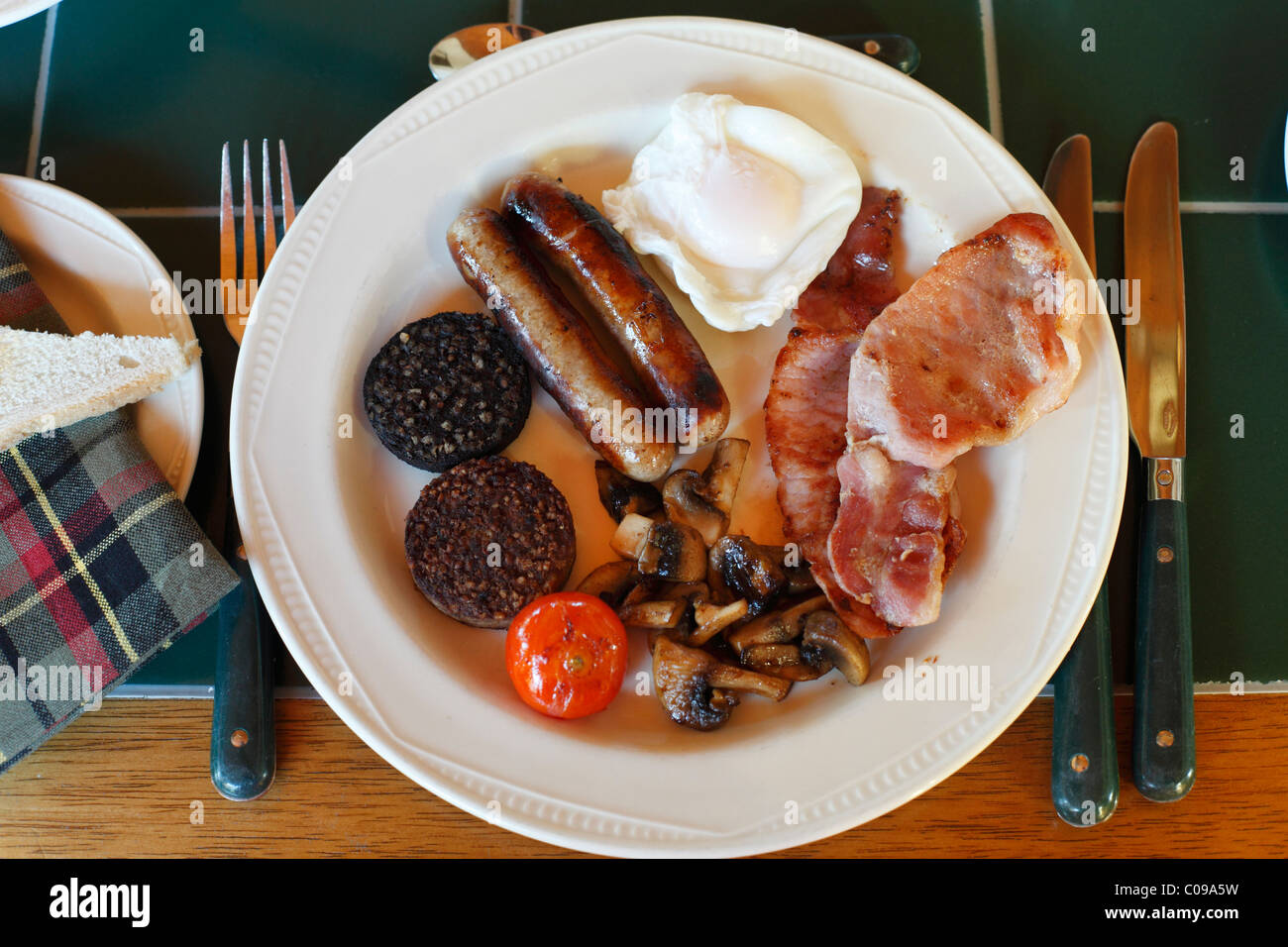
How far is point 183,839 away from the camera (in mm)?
1958

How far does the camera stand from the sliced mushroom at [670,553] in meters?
1.93

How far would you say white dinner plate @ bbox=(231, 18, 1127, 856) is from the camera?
5.98ft

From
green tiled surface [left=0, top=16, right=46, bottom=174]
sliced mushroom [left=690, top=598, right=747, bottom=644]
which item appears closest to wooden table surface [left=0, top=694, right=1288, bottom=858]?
sliced mushroom [left=690, top=598, right=747, bottom=644]

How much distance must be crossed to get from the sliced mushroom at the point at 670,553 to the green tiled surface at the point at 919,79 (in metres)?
1.14

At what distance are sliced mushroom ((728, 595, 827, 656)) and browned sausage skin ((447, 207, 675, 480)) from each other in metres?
0.38

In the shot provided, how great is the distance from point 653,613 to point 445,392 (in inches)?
25.5

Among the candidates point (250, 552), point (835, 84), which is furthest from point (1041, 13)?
point (250, 552)

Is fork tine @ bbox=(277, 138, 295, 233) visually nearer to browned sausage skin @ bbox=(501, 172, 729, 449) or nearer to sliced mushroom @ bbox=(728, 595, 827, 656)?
browned sausage skin @ bbox=(501, 172, 729, 449)

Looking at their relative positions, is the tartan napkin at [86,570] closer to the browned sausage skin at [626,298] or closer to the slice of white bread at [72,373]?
the slice of white bread at [72,373]

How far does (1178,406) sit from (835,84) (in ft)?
3.52

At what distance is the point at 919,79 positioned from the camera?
246cm
